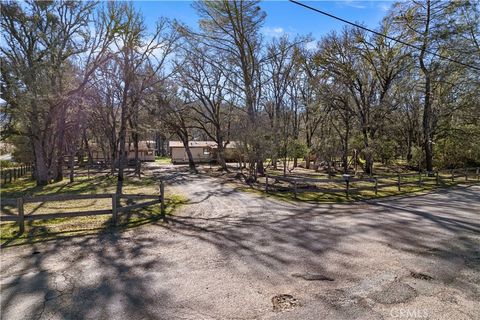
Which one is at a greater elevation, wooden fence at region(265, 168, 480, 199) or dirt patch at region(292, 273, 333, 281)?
wooden fence at region(265, 168, 480, 199)

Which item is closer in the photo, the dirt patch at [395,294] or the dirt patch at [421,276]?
the dirt patch at [395,294]

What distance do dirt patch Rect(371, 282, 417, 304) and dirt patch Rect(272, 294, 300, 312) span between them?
1.07 metres

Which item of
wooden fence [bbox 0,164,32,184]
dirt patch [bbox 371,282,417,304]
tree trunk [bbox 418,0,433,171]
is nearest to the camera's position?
dirt patch [bbox 371,282,417,304]

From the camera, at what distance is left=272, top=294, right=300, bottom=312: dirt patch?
365 cm

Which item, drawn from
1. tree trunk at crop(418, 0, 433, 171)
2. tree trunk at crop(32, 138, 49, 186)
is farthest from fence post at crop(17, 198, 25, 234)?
tree trunk at crop(418, 0, 433, 171)

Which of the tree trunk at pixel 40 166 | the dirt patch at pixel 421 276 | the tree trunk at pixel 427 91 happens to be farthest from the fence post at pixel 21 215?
the tree trunk at pixel 427 91

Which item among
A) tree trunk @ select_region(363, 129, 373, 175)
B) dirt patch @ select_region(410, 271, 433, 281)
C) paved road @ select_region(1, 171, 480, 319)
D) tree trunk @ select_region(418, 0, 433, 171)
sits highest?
tree trunk @ select_region(418, 0, 433, 171)

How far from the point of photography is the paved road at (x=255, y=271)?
11.9ft

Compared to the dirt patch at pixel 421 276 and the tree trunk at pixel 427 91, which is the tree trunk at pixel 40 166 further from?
the tree trunk at pixel 427 91

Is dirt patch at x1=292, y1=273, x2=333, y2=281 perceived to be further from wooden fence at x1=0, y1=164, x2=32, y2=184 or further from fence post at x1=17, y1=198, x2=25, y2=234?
wooden fence at x1=0, y1=164, x2=32, y2=184

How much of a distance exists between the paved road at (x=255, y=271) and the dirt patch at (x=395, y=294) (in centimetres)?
1

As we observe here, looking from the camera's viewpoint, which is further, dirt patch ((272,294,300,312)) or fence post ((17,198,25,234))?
fence post ((17,198,25,234))

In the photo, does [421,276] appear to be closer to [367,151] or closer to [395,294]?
[395,294]

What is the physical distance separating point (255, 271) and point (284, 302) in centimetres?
104
